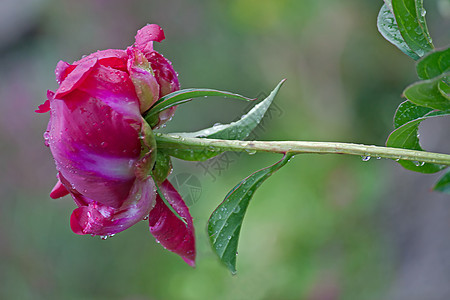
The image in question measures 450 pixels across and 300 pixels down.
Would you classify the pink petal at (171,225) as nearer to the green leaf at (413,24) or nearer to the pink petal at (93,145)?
the pink petal at (93,145)

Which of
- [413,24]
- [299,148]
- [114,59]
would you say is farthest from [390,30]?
[114,59]

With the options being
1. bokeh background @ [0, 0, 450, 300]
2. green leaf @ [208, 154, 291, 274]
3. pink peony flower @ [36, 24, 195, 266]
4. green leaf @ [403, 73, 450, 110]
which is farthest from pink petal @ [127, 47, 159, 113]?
bokeh background @ [0, 0, 450, 300]

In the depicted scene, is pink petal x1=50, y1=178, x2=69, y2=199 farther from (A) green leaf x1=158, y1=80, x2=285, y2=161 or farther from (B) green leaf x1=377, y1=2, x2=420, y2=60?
(B) green leaf x1=377, y1=2, x2=420, y2=60

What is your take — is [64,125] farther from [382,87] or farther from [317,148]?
[382,87]

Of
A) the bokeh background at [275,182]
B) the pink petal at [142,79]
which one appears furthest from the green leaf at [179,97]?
the bokeh background at [275,182]

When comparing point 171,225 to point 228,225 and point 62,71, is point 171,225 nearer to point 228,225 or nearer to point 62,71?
point 228,225

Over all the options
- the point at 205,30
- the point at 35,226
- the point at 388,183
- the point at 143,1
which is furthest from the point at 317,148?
the point at 143,1
